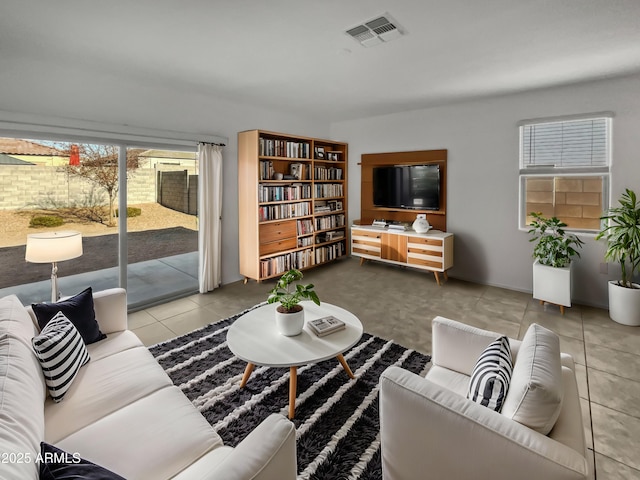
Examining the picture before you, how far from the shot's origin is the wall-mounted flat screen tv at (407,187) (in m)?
4.91

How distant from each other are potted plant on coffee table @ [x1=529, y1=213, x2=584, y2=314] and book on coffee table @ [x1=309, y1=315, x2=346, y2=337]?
2652mm

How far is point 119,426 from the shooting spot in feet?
4.54

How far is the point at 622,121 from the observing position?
3.49 m

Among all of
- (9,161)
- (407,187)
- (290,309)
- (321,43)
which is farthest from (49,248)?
(407,187)

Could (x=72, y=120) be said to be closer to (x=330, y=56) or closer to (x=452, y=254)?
(x=330, y=56)

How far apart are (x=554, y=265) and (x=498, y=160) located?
59.2 inches

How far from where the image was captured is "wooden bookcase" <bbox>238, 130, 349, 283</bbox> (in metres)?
4.48

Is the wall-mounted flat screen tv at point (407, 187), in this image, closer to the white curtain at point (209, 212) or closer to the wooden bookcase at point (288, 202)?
the wooden bookcase at point (288, 202)

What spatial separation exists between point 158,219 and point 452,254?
395cm

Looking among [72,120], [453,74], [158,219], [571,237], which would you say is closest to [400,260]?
[571,237]

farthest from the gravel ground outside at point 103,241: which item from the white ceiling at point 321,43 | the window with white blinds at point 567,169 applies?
the window with white blinds at point 567,169

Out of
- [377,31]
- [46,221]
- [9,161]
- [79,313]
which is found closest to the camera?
[79,313]

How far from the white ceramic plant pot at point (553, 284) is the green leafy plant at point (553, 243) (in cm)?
10

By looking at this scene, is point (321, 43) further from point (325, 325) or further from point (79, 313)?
point (79, 313)
